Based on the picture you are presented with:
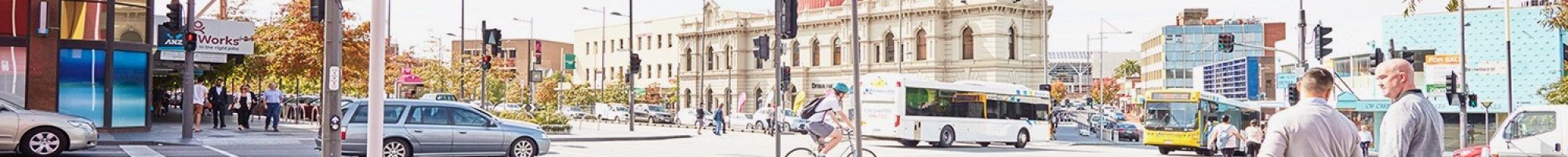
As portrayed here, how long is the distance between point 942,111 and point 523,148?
47.0ft

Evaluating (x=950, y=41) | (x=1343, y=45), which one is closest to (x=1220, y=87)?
(x=950, y=41)

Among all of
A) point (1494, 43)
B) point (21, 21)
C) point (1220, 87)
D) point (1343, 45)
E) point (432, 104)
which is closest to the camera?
point (432, 104)

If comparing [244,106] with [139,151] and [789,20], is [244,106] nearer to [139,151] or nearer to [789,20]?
[139,151]

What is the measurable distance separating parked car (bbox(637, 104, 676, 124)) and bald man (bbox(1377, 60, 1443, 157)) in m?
58.5

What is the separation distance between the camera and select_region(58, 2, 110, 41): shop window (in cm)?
2750

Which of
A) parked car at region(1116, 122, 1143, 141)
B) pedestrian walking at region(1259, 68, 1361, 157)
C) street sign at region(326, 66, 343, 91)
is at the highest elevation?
street sign at region(326, 66, 343, 91)

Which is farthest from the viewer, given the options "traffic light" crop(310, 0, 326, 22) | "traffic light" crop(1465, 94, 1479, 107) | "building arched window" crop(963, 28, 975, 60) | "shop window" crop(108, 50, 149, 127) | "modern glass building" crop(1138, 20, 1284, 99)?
"modern glass building" crop(1138, 20, 1284, 99)

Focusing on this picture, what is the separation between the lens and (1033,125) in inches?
1409

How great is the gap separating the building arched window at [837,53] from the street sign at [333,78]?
6969cm

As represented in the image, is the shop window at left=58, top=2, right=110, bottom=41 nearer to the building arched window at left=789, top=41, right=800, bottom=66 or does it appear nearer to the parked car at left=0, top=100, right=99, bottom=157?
the parked car at left=0, top=100, right=99, bottom=157

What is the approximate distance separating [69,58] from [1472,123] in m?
23.0

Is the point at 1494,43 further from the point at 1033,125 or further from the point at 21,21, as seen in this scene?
the point at 21,21

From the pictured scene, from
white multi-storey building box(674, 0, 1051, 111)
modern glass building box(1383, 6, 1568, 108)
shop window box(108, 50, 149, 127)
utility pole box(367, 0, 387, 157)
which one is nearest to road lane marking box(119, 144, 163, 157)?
shop window box(108, 50, 149, 127)

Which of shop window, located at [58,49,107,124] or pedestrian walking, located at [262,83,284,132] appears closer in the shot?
shop window, located at [58,49,107,124]
